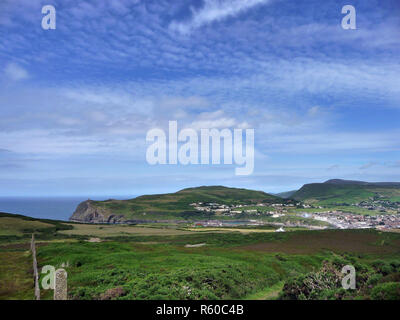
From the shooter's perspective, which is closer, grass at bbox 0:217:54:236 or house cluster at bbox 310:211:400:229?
grass at bbox 0:217:54:236

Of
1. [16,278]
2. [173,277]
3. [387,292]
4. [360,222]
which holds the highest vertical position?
[387,292]

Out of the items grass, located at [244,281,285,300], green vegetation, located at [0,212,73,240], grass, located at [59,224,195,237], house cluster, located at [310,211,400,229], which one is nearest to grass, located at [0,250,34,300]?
grass, located at [244,281,285,300]

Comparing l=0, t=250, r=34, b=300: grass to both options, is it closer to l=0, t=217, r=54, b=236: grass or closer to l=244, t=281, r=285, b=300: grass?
l=244, t=281, r=285, b=300: grass

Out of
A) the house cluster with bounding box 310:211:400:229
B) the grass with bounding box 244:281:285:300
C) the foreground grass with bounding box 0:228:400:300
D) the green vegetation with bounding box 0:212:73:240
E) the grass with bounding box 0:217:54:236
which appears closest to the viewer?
the foreground grass with bounding box 0:228:400:300

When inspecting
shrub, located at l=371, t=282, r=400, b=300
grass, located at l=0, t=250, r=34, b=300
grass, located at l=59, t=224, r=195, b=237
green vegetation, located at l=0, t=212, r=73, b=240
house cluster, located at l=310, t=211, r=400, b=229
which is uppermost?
shrub, located at l=371, t=282, r=400, b=300

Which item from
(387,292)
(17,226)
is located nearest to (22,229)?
(17,226)

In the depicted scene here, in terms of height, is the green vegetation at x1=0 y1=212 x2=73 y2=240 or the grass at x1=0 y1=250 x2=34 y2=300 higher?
the grass at x1=0 y1=250 x2=34 y2=300

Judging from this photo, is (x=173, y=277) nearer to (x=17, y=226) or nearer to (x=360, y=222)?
(x=17, y=226)

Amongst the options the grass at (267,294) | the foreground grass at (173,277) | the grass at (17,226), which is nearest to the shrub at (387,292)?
the foreground grass at (173,277)

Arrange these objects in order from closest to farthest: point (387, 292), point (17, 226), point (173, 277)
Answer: point (387, 292)
point (173, 277)
point (17, 226)
